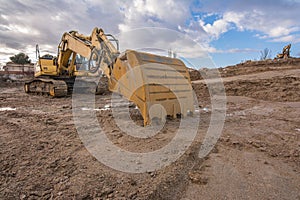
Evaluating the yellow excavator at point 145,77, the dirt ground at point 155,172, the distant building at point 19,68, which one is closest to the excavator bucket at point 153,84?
the yellow excavator at point 145,77

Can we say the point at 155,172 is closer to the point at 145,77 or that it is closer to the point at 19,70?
the point at 145,77

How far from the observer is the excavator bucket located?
3.27 m

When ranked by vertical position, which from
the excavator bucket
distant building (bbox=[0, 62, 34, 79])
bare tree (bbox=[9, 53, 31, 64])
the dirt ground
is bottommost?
the dirt ground

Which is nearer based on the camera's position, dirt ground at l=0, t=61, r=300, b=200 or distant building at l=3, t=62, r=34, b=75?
dirt ground at l=0, t=61, r=300, b=200

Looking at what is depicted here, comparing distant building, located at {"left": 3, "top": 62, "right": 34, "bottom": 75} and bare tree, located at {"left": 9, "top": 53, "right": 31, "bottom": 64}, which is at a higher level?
bare tree, located at {"left": 9, "top": 53, "right": 31, "bottom": 64}

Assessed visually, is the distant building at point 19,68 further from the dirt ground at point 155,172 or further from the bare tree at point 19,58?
the dirt ground at point 155,172

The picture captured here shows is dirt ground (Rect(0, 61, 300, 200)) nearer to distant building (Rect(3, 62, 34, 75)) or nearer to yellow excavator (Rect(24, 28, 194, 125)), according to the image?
yellow excavator (Rect(24, 28, 194, 125))

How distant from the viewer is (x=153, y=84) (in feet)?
11.2

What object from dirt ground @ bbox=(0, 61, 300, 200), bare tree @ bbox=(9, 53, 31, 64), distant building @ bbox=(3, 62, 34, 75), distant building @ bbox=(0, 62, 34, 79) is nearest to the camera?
dirt ground @ bbox=(0, 61, 300, 200)

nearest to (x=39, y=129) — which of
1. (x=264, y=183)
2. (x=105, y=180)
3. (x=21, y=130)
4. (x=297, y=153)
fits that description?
(x=21, y=130)

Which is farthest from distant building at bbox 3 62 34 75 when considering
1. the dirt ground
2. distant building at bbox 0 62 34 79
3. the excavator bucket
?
the excavator bucket

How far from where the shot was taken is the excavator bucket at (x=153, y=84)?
3268 millimetres

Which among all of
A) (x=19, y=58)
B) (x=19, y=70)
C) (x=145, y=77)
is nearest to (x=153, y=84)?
(x=145, y=77)

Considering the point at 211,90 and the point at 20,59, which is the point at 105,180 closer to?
the point at 211,90
